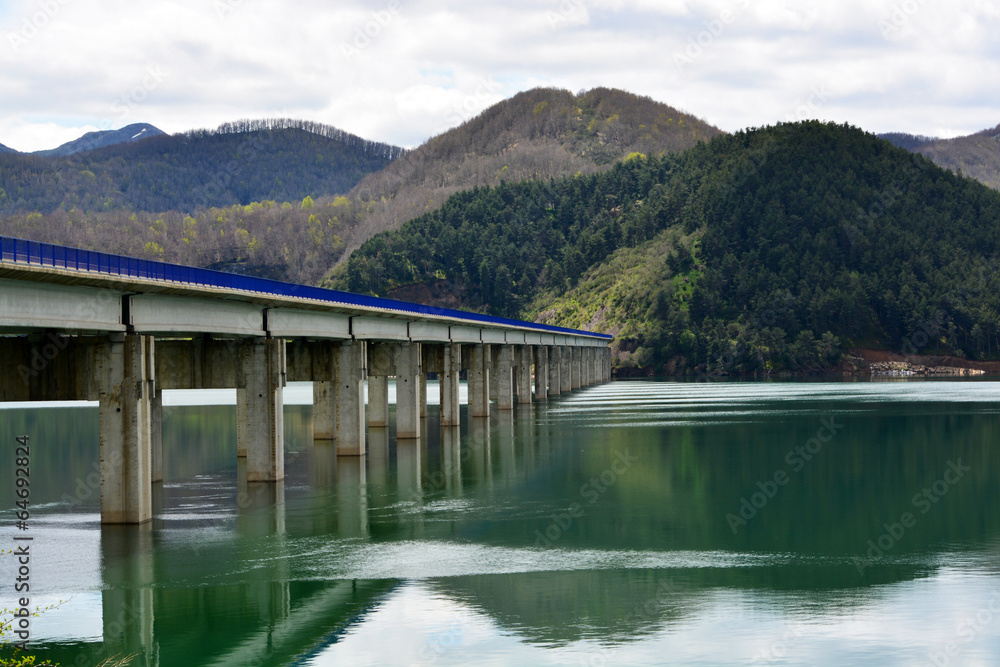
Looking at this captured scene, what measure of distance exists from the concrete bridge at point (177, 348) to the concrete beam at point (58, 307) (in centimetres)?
4

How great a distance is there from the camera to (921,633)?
20969mm

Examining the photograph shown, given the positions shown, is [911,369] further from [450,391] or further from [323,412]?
[323,412]

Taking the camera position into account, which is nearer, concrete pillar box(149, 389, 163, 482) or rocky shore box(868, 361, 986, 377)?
concrete pillar box(149, 389, 163, 482)

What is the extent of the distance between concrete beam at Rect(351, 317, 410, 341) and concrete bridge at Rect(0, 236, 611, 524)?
0.11 meters

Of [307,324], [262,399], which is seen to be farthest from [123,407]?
[307,324]

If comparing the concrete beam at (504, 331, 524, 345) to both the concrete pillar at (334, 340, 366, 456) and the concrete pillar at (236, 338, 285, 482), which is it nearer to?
the concrete pillar at (334, 340, 366, 456)

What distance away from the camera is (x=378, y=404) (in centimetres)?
7288

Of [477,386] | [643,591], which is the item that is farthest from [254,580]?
[477,386]

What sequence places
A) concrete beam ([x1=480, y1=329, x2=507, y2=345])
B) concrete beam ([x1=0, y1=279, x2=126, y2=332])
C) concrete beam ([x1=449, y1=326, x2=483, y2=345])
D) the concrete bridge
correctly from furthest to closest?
concrete beam ([x1=480, y1=329, x2=507, y2=345]) → concrete beam ([x1=449, y1=326, x2=483, y2=345]) → the concrete bridge → concrete beam ([x1=0, y1=279, x2=126, y2=332])

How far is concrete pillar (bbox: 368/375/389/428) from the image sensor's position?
71.8 m

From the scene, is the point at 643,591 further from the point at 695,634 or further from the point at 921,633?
the point at 921,633

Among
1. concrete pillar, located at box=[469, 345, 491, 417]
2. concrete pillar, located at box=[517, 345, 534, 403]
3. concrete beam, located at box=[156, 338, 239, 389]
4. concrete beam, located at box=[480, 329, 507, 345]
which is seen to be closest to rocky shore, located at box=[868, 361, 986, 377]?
concrete pillar, located at box=[517, 345, 534, 403]

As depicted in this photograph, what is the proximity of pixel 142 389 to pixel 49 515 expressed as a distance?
27.7 ft

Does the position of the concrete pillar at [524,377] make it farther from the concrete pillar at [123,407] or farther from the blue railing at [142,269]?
the concrete pillar at [123,407]
